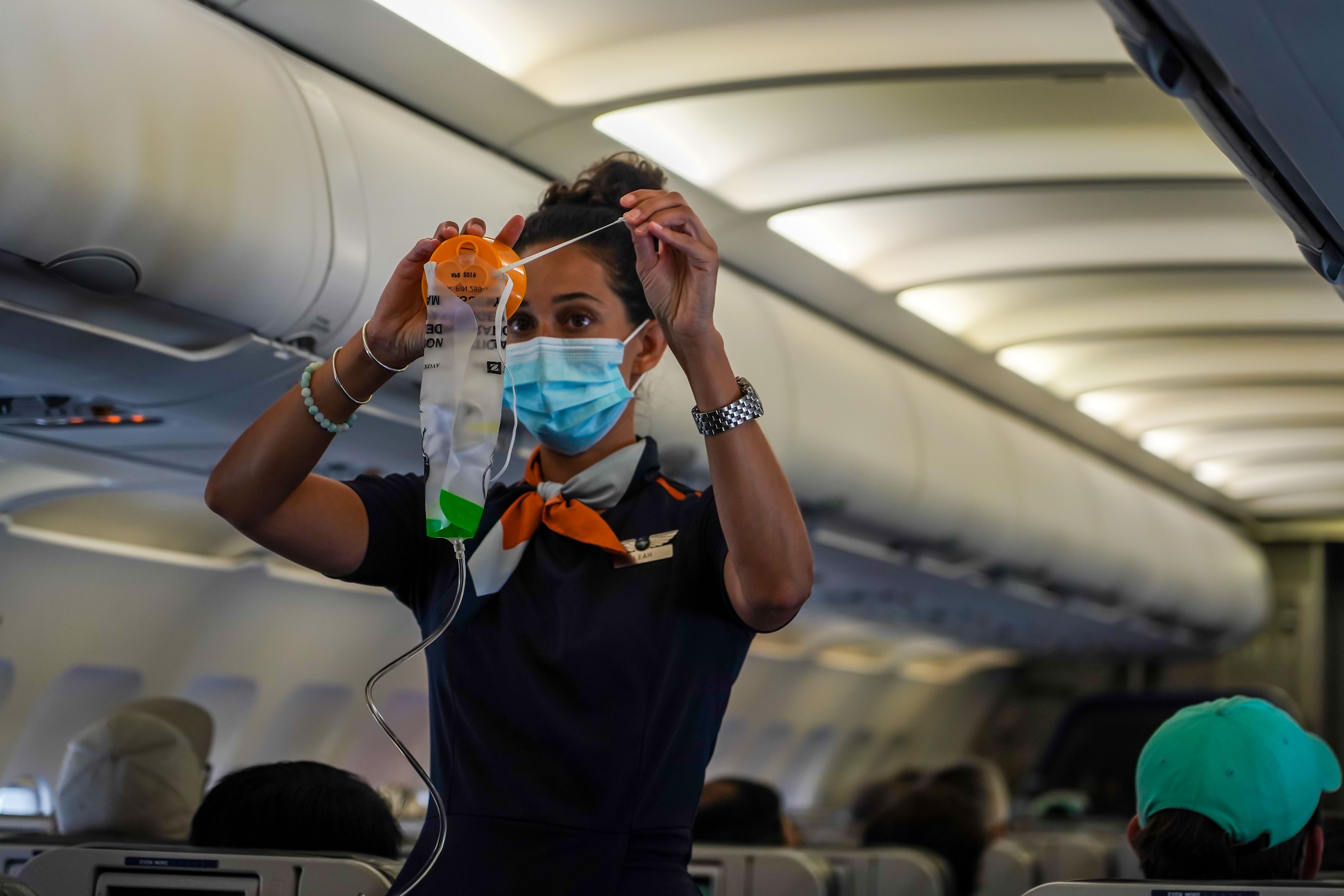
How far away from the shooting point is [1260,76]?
1.79m

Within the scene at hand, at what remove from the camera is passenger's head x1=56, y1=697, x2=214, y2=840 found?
12.3 feet

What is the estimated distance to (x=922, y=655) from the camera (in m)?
13.9

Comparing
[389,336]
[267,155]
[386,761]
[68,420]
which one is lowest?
[386,761]

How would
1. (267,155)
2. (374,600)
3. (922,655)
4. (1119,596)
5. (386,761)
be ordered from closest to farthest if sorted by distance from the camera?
(267,155) < (374,600) < (386,761) < (1119,596) < (922,655)

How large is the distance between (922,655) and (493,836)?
41.3ft

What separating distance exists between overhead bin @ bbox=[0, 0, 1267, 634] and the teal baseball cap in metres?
1.32

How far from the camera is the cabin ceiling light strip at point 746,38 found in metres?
4.00

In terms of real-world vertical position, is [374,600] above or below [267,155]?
below

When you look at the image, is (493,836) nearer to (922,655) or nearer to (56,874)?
(56,874)

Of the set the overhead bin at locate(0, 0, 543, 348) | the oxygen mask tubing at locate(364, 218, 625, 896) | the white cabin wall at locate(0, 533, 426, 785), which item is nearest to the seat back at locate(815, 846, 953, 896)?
the overhead bin at locate(0, 0, 543, 348)

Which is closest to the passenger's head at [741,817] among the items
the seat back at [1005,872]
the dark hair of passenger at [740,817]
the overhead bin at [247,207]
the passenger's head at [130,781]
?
Result: the dark hair of passenger at [740,817]

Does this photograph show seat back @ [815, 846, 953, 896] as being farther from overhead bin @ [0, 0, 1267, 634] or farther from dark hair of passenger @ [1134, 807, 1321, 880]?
dark hair of passenger @ [1134, 807, 1321, 880]

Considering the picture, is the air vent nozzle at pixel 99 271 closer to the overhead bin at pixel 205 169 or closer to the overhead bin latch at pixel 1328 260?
the overhead bin at pixel 205 169

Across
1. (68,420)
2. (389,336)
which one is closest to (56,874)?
(389,336)
